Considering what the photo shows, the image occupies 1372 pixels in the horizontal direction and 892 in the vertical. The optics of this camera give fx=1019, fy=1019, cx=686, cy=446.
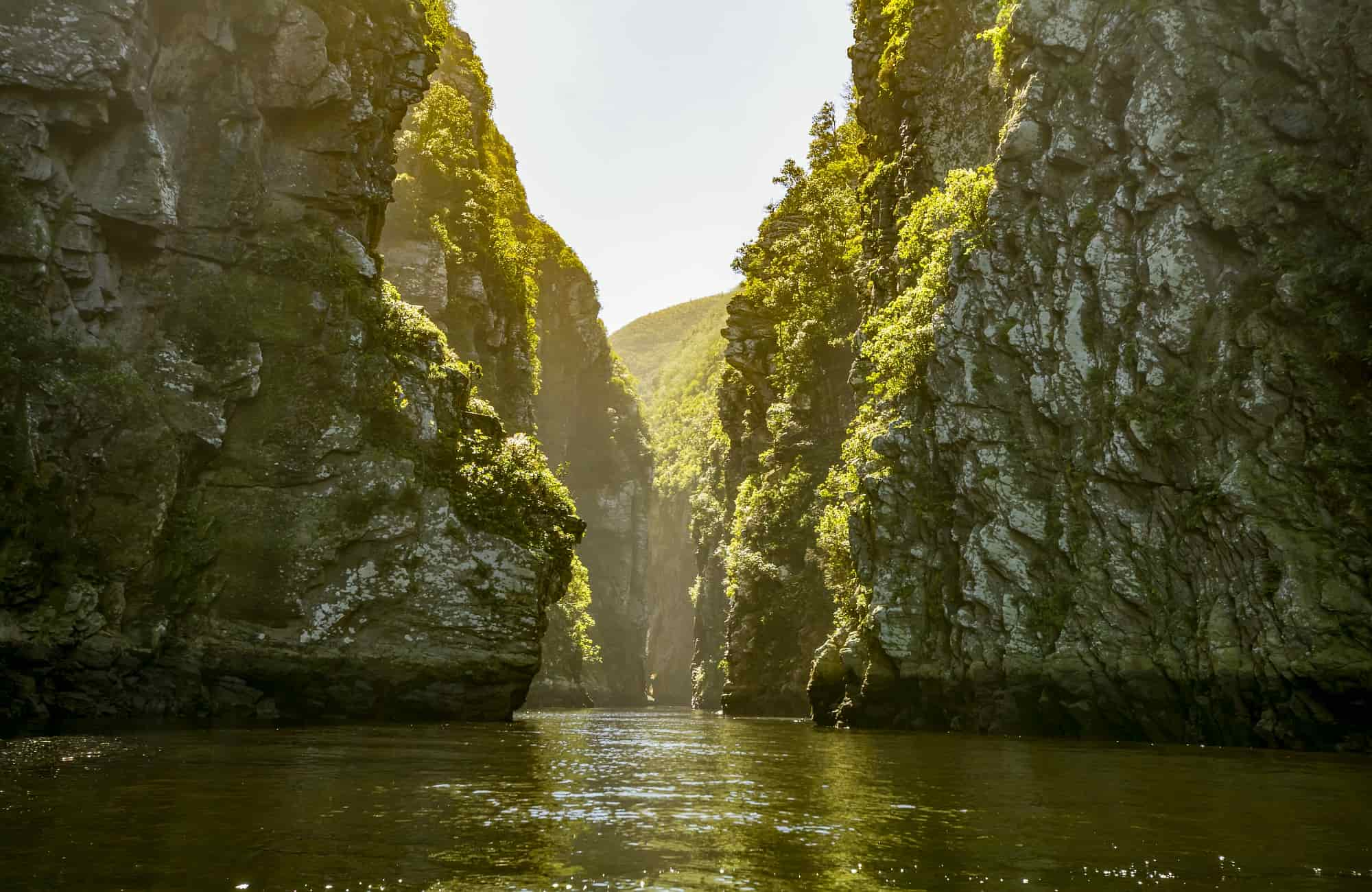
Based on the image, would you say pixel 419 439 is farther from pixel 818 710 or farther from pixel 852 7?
pixel 852 7

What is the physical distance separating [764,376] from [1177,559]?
33.3m

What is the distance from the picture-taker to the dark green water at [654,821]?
7.52m

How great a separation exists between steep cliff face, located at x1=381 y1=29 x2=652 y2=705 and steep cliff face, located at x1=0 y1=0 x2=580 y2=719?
15.4 metres

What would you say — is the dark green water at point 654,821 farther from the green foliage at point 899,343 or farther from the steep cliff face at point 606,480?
the steep cliff face at point 606,480

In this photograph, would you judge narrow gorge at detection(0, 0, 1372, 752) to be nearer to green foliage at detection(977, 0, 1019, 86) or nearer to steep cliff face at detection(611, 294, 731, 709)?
green foliage at detection(977, 0, 1019, 86)

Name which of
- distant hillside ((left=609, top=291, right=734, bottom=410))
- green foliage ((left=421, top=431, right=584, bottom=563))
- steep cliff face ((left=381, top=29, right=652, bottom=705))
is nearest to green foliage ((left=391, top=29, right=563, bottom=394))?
steep cliff face ((left=381, top=29, right=652, bottom=705))

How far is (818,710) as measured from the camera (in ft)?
121

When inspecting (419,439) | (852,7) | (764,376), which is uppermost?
(852,7)

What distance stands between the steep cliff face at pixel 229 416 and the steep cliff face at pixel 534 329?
1543 cm

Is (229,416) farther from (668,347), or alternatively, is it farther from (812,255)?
(668,347)

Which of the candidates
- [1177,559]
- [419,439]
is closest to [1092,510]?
[1177,559]

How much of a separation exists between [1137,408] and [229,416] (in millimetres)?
26749

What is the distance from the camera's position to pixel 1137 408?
27859 mm

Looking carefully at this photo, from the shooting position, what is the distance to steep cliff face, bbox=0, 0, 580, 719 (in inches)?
1035
